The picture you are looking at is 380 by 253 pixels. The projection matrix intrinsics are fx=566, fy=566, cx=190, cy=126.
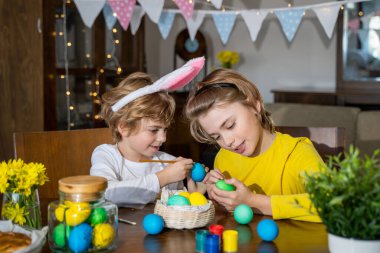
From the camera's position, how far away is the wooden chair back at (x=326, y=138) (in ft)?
6.41

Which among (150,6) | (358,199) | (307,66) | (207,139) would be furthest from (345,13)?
(358,199)

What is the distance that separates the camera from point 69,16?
3.71 meters

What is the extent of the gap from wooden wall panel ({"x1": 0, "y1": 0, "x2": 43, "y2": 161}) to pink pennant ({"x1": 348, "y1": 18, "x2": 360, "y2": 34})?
2.47 m

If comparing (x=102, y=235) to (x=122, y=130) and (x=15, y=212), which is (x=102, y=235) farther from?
(x=122, y=130)

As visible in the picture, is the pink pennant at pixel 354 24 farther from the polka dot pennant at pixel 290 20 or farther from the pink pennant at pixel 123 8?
the pink pennant at pixel 123 8

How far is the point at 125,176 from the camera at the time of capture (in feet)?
6.03

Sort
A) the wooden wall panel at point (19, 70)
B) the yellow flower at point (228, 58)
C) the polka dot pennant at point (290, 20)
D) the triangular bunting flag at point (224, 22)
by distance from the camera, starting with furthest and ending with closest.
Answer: the yellow flower at point (228, 58), the triangular bunting flag at point (224, 22), the polka dot pennant at point (290, 20), the wooden wall panel at point (19, 70)

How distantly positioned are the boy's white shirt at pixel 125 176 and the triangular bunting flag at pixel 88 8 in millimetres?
1839

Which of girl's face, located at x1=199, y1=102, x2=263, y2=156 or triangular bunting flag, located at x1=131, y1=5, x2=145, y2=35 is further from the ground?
triangular bunting flag, located at x1=131, y1=5, x2=145, y2=35

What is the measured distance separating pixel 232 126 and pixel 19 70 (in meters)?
2.11

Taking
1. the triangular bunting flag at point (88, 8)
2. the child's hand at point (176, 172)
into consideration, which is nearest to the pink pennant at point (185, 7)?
the triangular bunting flag at point (88, 8)

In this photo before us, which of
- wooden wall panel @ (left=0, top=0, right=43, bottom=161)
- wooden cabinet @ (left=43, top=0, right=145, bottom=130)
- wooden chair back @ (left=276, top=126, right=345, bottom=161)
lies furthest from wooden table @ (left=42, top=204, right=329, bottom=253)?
wooden cabinet @ (left=43, top=0, right=145, bottom=130)

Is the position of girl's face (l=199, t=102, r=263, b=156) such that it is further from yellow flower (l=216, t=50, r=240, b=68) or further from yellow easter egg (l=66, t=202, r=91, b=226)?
yellow flower (l=216, t=50, r=240, b=68)

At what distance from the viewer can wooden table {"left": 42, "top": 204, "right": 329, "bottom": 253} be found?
43.9 inches
